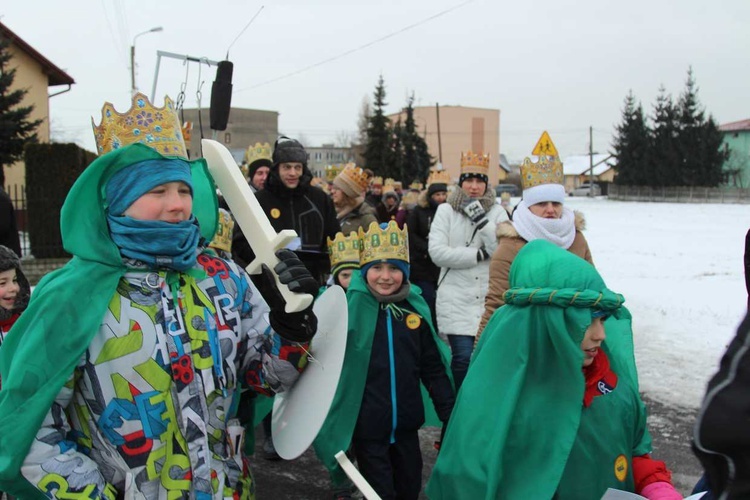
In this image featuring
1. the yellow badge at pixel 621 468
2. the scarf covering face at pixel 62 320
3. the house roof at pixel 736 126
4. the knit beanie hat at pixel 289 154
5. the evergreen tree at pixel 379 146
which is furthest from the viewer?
the house roof at pixel 736 126

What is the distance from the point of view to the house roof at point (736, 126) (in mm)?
74312

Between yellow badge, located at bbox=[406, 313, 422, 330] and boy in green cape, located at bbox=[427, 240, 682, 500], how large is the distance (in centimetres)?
148

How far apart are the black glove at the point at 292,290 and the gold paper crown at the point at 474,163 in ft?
14.0

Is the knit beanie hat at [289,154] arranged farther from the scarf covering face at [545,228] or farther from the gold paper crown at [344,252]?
the scarf covering face at [545,228]

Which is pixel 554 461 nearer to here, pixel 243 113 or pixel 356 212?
pixel 356 212

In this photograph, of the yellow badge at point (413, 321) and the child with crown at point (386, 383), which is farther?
the yellow badge at point (413, 321)

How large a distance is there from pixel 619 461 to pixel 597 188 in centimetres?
7652

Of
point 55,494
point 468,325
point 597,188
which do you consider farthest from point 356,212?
point 597,188

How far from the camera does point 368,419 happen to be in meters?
4.03

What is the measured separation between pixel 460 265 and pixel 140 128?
3981 millimetres

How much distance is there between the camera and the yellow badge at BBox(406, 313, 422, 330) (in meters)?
4.21

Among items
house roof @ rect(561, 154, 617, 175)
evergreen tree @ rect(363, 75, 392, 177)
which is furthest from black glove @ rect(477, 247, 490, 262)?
house roof @ rect(561, 154, 617, 175)

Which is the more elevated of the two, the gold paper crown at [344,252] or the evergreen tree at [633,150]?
the evergreen tree at [633,150]

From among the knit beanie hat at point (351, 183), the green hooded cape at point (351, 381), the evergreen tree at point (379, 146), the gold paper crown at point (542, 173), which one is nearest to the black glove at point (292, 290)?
the green hooded cape at point (351, 381)
